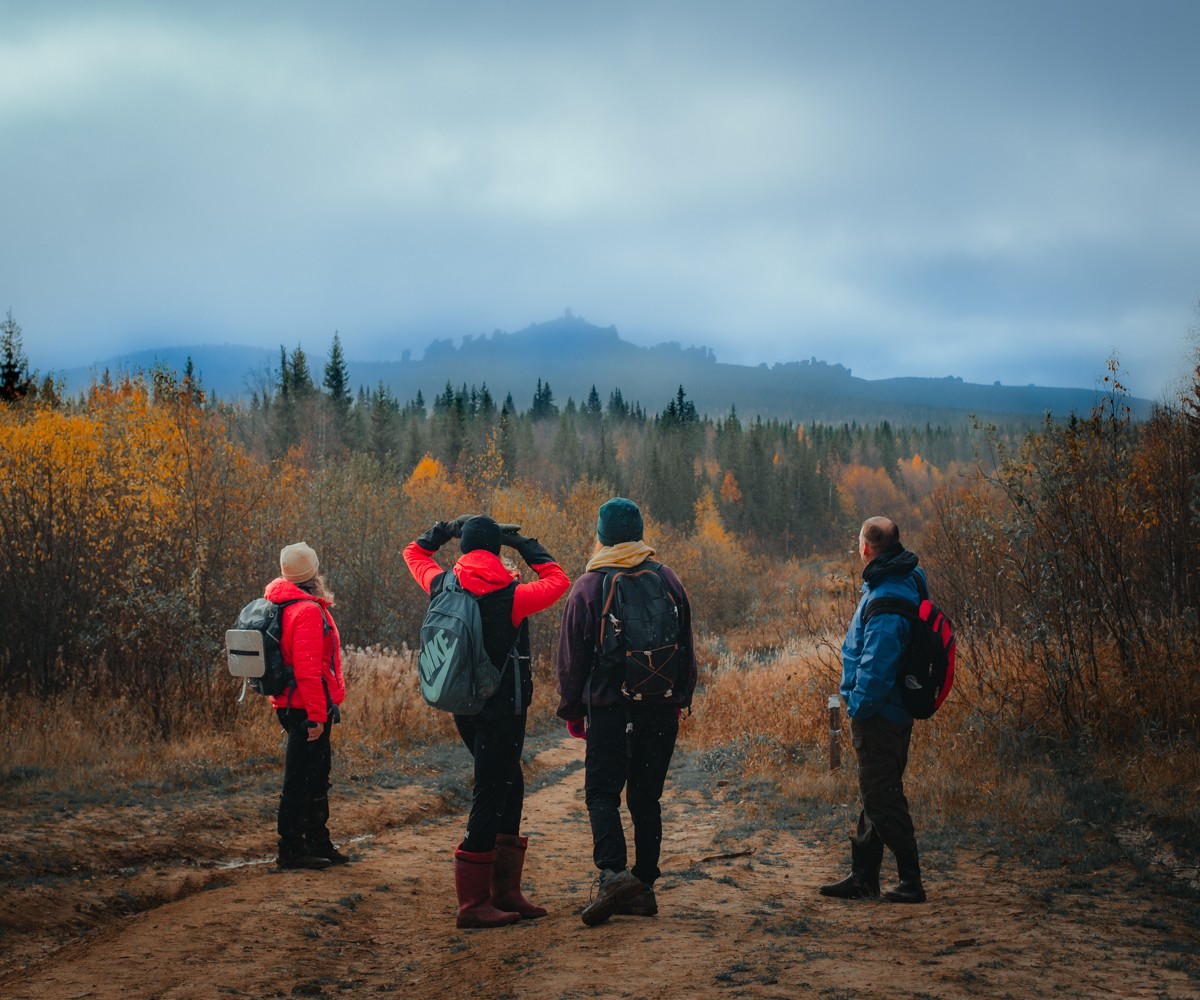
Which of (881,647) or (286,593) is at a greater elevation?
(286,593)

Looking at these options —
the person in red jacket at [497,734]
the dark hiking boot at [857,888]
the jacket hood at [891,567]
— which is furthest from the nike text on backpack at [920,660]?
the person in red jacket at [497,734]

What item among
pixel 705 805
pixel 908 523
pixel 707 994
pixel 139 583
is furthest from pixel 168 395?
pixel 908 523

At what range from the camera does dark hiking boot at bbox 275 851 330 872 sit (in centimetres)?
645

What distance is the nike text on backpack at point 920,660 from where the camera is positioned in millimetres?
5344

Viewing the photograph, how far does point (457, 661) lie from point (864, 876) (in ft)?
9.13

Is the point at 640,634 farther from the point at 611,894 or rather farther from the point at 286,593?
the point at 286,593

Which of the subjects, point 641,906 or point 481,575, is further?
point 481,575

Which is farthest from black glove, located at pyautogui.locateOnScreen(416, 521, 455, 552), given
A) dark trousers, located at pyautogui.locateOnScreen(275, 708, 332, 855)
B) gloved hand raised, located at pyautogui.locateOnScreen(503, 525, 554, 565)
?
dark trousers, located at pyautogui.locateOnScreen(275, 708, 332, 855)

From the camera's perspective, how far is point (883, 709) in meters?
5.38

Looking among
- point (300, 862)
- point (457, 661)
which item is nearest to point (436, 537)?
point (457, 661)

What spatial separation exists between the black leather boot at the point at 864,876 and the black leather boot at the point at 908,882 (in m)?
0.14

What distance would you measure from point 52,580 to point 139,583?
107 cm

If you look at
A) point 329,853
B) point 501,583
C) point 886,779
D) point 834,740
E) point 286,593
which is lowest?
point 834,740

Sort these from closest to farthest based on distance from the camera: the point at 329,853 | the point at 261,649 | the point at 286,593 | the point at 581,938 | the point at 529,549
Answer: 1. the point at 581,938
2. the point at 529,549
3. the point at 261,649
4. the point at 286,593
5. the point at 329,853
